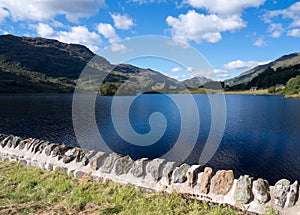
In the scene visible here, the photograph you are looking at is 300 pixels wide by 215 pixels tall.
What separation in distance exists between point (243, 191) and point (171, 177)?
2.12m

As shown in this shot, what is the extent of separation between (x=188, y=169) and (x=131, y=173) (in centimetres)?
194

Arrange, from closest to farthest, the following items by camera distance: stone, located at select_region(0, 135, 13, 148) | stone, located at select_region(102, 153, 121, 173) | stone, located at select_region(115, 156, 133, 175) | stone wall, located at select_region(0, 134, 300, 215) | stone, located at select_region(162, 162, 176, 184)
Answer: stone wall, located at select_region(0, 134, 300, 215)
stone, located at select_region(162, 162, 176, 184)
stone, located at select_region(115, 156, 133, 175)
stone, located at select_region(102, 153, 121, 173)
stone, located at select_region(0, 135, 13, 148)

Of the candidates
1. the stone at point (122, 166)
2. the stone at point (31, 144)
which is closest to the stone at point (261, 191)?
the stone at point (122, 166)

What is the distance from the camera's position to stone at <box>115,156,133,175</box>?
8.21m

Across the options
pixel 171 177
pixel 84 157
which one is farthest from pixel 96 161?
pixel 171 177

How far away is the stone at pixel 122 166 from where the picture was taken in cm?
821

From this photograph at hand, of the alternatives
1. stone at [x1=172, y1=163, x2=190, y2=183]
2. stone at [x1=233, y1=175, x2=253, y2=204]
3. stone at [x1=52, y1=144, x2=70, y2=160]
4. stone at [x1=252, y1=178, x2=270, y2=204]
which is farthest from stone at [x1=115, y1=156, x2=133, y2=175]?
stone at [x1=252, y1=178, x2=270, y2=204]

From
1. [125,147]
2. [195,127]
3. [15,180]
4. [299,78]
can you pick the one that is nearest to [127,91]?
[299,78]

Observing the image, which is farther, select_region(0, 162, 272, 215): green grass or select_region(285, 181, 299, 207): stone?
select_region(0, 162, 272, 215): green grass

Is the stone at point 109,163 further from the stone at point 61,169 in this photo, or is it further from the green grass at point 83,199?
the stone at point 61,169

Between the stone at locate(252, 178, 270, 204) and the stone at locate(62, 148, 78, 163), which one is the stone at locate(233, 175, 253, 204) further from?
the stone at locate(62, 148, 78, 163)

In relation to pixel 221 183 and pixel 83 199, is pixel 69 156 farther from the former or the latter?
pixel 221 183

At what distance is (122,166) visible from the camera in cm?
834

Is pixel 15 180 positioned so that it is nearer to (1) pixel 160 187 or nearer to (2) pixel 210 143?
(1) pixel 160 187
